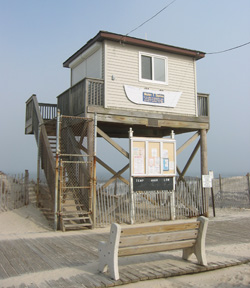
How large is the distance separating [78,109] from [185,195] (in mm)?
5663

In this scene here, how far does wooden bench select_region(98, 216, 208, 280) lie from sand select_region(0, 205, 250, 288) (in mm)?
469

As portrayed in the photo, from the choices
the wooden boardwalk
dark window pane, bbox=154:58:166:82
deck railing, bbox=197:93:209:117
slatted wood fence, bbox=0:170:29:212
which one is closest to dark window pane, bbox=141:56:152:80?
dark window pane, bbox=154:58:166:82

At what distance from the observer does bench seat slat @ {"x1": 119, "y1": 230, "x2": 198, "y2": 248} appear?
19.6 feet

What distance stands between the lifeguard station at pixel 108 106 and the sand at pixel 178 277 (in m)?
0.73

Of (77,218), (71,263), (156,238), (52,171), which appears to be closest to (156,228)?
(156,238)

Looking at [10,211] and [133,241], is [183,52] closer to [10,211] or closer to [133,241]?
[10,211]

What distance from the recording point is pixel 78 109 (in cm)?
1321

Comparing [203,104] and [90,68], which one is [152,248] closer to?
[90,68]

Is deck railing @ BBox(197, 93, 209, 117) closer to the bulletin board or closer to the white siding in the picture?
the bulletin board

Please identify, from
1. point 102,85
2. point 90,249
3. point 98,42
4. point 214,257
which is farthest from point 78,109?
point 214,257

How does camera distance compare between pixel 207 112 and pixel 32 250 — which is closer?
pixel 32 250

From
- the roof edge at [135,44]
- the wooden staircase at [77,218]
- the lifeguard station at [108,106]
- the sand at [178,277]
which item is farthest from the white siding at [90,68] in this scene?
the sand at [178,277]

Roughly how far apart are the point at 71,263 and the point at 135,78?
878cm

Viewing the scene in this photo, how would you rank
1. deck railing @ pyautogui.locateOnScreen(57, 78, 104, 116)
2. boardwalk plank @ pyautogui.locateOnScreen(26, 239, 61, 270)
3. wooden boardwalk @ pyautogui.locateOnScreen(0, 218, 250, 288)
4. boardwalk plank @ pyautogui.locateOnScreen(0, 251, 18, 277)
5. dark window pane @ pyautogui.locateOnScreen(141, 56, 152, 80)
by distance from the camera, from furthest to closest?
1. dark window pane @ pyautogui.locateOnScreen(141, 56, 152, 80)
2. deck railing @ pyautogui.locateOnScreen(57, 78, 104, 116)
3. boardwalk plank @ pyautogui.locateOnScreen(26, 239, 61, 270)
4. boardwalk plank @ pyautogui.locateOnScreen(0, 251, 18, 277)
5. wooden boardwalk @ pyautogui.locateOnScreen(0, 218, 250, 288)
